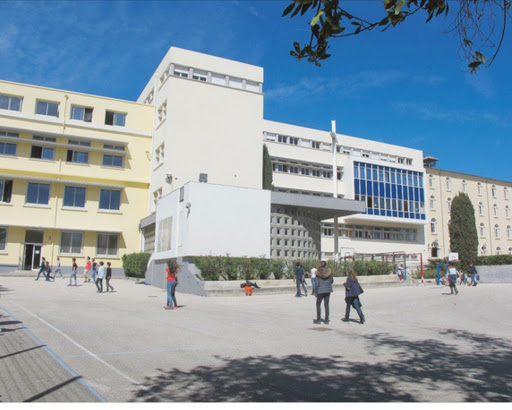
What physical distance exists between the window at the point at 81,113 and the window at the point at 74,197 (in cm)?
589

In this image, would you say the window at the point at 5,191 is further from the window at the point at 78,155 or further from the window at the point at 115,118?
the window at the point at 115,118

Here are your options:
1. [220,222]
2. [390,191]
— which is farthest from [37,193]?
[390,191]

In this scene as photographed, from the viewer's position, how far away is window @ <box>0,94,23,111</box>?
117 feet

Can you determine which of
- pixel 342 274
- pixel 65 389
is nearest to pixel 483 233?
pixel 342 274

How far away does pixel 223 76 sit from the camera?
3716cm

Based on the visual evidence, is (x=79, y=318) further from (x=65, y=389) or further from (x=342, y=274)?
(x=342, y=274)

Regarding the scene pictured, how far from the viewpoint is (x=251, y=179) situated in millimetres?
36094

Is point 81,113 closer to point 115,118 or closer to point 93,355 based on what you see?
point 115,118

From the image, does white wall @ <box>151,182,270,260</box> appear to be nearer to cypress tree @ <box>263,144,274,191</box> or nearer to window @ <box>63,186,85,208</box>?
cypress tree @ <box>263,144,274,191</box>

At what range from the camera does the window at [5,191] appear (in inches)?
1357

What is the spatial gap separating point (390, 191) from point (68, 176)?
104ft

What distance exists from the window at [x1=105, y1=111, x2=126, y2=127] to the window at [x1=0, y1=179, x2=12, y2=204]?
9200 millimetres

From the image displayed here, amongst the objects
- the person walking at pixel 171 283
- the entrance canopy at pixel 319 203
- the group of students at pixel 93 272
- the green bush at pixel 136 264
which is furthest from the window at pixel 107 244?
the person walking at pixel 171 283

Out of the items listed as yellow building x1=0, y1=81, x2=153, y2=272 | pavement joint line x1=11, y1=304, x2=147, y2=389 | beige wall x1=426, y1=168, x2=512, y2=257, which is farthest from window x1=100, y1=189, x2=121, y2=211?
beige wall x1=426, y1=168, x2=512, y2=257
